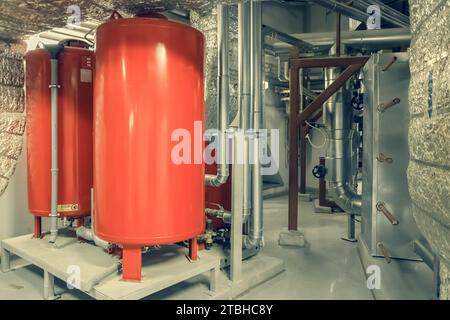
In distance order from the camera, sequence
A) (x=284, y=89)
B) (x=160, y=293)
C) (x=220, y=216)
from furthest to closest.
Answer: (x=284, y=89) < (x=220, y=216) < (x=160, y=293)

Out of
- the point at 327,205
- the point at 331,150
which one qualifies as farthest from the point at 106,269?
the point at 327,205

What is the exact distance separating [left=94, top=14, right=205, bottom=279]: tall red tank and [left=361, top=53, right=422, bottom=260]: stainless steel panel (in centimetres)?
127

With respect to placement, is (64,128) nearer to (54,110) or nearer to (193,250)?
(54,110)

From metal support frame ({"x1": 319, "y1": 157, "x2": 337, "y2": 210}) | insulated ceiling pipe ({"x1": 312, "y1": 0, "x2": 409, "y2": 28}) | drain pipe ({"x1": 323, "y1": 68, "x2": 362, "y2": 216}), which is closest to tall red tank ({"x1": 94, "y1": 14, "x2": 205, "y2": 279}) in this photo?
insulated ceiling pipe ({"x1": 312, "y1": 0, "x2": 409, "y2": 28})

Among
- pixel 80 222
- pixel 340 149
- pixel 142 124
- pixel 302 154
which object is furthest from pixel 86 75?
pixel 302 154

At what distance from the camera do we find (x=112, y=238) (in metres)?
1.71

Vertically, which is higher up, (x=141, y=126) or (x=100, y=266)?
(x=141, y=126)

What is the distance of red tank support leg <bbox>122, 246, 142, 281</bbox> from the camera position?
1710mm

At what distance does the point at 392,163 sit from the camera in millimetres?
2324

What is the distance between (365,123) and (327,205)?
6.68ft

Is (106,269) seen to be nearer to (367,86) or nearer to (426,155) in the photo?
(426,155)

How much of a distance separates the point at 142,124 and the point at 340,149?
7.48 feet

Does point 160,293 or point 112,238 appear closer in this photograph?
point 112,238

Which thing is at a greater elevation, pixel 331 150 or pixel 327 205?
pixel 331 150
